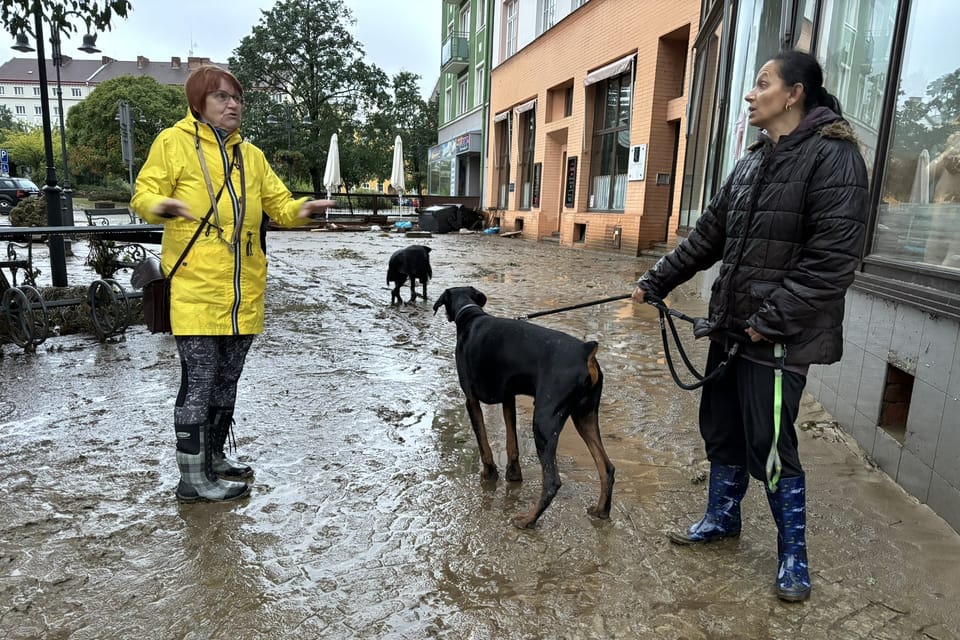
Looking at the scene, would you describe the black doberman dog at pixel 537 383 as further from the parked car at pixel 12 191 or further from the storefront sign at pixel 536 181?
the parked car at pixel 12 191

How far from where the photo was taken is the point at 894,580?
2561 mm

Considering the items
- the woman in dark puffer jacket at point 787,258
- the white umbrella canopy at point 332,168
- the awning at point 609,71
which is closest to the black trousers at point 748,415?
the woman in dark puffer jacket at point 787,258

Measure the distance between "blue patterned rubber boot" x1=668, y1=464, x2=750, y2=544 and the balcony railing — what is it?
30992 millimetres

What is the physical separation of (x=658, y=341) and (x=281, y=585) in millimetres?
4905

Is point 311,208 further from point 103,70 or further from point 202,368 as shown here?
point 103,70

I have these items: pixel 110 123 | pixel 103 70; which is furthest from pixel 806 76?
pixel 103 70

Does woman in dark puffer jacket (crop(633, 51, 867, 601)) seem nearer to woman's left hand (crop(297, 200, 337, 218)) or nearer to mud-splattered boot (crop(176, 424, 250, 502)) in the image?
woman's left hand (crop(297, 200, 337, 218))

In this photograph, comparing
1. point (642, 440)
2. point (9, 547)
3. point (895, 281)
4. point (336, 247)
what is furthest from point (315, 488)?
point (336, 247)

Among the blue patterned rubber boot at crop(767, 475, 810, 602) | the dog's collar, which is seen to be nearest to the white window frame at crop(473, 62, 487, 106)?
the dog's collar

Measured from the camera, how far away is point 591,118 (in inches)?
682

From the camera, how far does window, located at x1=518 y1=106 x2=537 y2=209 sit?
22234 millimetres

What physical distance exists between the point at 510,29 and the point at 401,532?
24447 millimetres

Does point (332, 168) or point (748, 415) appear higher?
point (332, 168)

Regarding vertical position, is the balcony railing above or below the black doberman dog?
above
